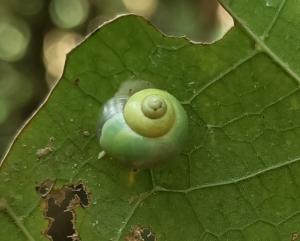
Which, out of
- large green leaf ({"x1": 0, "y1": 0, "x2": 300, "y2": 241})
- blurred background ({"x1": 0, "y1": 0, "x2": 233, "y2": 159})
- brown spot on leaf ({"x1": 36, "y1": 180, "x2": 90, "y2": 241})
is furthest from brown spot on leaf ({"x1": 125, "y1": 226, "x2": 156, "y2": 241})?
blurred background ({"x1": 0, "y1": 0, "x2": 233, "y2": 159})

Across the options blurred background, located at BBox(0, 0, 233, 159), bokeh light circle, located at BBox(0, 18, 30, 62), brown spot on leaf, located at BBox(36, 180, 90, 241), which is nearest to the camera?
brown spot on leaf, located at BBox(36, 180, 90, 241)

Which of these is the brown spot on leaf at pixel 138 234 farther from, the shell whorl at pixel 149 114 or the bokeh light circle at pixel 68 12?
the bokeh light circle at pixel 68 12

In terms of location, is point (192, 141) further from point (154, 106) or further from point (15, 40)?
point (15, 40)

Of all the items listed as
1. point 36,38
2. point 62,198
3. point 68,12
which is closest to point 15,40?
point 36,38

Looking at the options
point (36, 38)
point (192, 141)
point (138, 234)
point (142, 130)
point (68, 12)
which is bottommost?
point (36, 38)

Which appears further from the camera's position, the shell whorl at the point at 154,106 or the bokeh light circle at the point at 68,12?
the bokeh light circle at the point at 68,12

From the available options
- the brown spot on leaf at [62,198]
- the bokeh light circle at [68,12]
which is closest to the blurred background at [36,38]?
the bokeh light circle at [68,12]

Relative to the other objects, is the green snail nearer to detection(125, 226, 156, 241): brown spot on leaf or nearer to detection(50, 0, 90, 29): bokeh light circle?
detection(125, 226, 156, 241): brown spot on leaf
